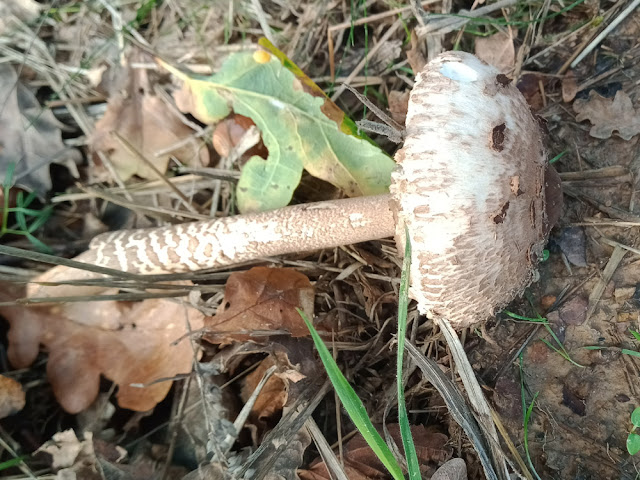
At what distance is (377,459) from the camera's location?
80.7 inches

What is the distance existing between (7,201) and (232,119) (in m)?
1.48

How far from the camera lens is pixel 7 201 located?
9.39 ft

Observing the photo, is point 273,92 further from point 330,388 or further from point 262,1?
point 330,388

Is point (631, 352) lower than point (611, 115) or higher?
lower

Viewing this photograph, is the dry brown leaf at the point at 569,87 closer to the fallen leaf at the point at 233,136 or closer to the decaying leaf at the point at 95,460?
the fallen leaf at the point at 233,136

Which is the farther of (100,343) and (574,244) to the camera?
(100,343)

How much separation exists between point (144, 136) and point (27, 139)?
2.48 feet

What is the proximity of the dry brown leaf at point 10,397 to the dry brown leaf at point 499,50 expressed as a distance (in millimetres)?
3013

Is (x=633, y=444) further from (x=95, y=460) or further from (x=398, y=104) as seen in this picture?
(x=95, y=460)

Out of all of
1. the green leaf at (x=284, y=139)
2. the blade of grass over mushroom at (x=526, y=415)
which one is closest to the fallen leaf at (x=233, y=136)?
the green leaf at (x=284, y=139)

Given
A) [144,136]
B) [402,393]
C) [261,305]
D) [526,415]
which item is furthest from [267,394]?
[144,136]

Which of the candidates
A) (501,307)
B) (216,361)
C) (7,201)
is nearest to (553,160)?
(501,307)

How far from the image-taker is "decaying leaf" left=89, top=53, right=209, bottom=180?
114 inches

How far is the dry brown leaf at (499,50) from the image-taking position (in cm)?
246
